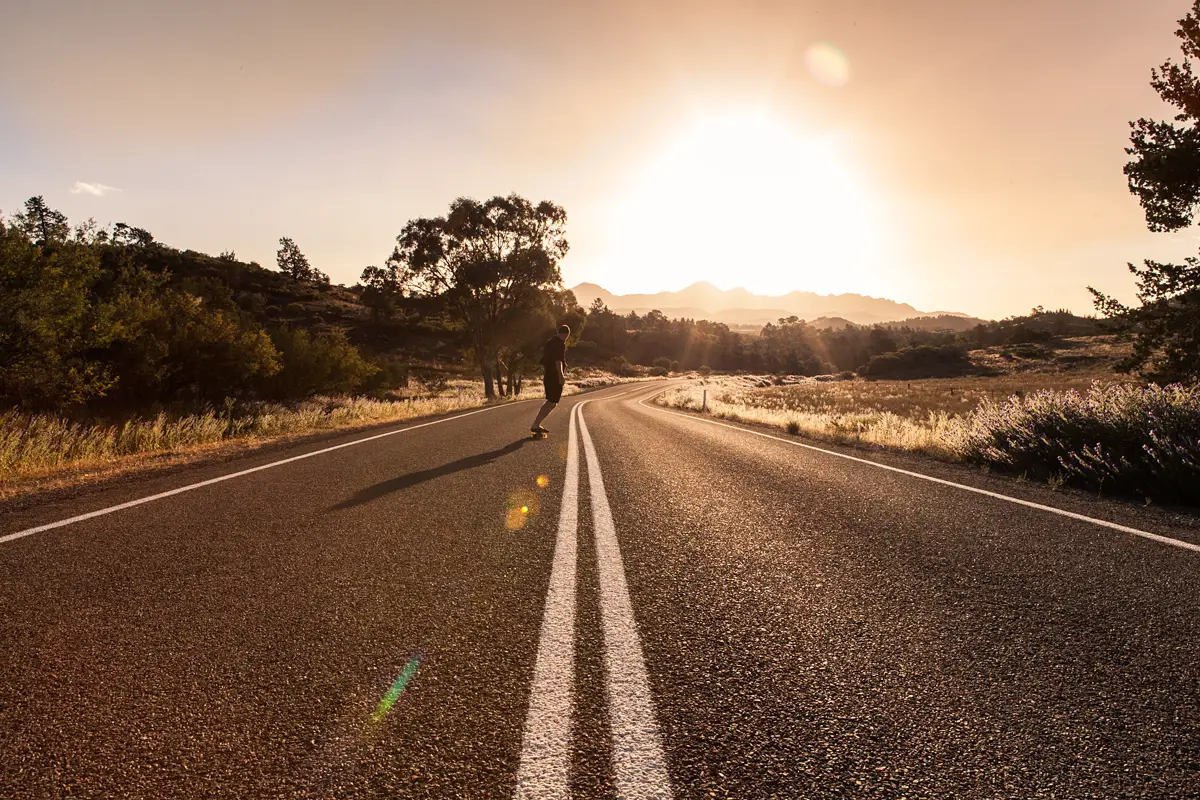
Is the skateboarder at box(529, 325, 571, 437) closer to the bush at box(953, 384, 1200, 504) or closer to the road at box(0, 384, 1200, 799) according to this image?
the road at box(0, 384, 1200, 799)

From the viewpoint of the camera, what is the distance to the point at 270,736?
1.54m

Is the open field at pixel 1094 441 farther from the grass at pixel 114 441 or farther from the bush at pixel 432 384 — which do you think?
the bush at pixel 432 384

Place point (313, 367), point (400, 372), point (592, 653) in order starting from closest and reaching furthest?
point (592, 653) < point (313, 367) < point (400, 372)

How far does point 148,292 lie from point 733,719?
57.9 ft

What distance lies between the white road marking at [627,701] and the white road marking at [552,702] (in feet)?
0.47

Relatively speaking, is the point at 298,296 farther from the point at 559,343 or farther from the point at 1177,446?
the point at 1177,446

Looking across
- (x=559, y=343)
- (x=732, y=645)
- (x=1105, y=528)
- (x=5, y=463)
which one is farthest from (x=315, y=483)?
(x=1105, y=528)

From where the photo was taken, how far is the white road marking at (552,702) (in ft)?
4.42

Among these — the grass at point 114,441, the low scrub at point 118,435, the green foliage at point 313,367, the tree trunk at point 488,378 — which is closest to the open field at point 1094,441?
the grass at point 114,441

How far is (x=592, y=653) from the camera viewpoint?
6.59 feet

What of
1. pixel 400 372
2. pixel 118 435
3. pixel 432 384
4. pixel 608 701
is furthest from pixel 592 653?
pixel 432 384

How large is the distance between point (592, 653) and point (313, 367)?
21430 millimetres

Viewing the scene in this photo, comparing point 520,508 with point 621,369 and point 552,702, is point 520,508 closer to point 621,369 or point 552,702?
point 552,702

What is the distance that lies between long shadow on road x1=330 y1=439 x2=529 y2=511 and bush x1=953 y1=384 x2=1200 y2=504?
7.14 metres
